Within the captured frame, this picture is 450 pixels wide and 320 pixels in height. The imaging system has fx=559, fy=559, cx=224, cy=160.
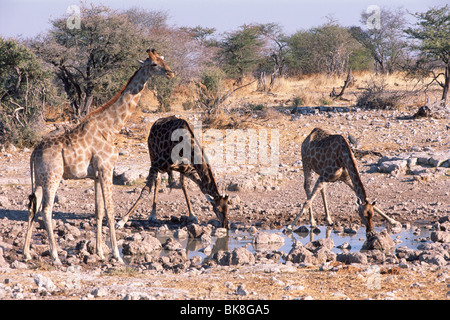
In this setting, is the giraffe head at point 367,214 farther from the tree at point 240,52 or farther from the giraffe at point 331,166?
the tree at point 240,52

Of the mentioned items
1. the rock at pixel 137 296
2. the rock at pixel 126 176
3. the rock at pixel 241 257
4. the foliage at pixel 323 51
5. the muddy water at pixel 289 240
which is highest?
the foliage at pixel 323 51

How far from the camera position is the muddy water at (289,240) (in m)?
8.33

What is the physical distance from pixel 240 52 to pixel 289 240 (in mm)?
25375

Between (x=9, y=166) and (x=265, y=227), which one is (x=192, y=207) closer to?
(x=265, y=227)

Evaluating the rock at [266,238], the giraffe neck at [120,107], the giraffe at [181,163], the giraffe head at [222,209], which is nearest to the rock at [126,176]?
the giraffe at [181,163]

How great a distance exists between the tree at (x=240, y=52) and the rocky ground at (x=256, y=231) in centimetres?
1537

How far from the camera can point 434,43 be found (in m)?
20.9

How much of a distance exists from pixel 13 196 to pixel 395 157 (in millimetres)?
8858

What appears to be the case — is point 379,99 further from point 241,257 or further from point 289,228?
point 241,257

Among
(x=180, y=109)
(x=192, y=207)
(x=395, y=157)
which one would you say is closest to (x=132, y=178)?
(x=192, y=207)

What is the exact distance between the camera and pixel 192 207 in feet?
35.9

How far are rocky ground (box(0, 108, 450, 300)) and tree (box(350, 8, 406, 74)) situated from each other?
17191 mm

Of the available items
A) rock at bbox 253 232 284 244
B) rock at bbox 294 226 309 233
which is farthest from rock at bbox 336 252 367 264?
rock at bbox 294 226 309 233

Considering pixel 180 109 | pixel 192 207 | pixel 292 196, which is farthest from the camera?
pixel 180 109
